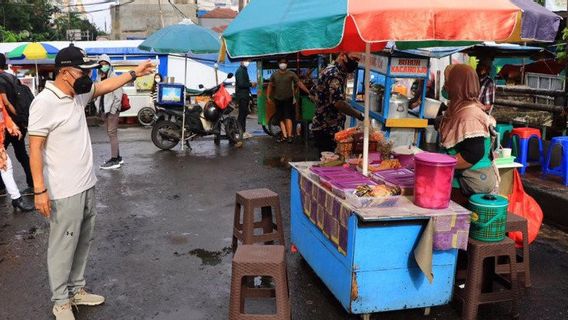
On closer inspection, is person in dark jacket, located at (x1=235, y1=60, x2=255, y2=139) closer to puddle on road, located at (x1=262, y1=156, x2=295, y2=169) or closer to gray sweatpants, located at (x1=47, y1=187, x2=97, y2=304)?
puddle on road, located at (x1=262, y1=156, x2=295, y2=169)

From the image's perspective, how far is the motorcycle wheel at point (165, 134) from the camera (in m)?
10.5

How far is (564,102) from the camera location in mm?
8203

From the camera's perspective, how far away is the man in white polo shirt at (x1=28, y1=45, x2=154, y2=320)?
11.6 feet

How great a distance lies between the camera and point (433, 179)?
3570mm

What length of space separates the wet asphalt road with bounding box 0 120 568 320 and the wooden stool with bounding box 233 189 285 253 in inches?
14.9

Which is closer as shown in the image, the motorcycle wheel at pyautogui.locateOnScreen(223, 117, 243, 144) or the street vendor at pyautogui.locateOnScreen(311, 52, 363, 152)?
the street vendor at pyautogui.locateOnScreen(311, 52, 363, 152)

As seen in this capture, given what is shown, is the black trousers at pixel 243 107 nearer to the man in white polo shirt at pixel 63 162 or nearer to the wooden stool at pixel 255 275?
the man in white polo shirt at pixel 63 162

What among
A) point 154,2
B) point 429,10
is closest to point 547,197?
point 429,10

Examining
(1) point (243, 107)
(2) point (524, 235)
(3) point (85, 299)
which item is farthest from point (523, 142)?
(1) point (243, 107)

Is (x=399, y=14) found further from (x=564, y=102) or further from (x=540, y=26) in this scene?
(x=564, y=102)

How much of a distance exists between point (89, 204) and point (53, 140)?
59 cm

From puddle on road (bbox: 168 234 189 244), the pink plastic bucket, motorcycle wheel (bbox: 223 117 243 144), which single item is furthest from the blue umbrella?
the pink plastic bucket

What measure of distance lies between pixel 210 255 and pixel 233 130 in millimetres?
6202

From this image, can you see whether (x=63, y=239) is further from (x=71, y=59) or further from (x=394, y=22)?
(x=394, y=22)
